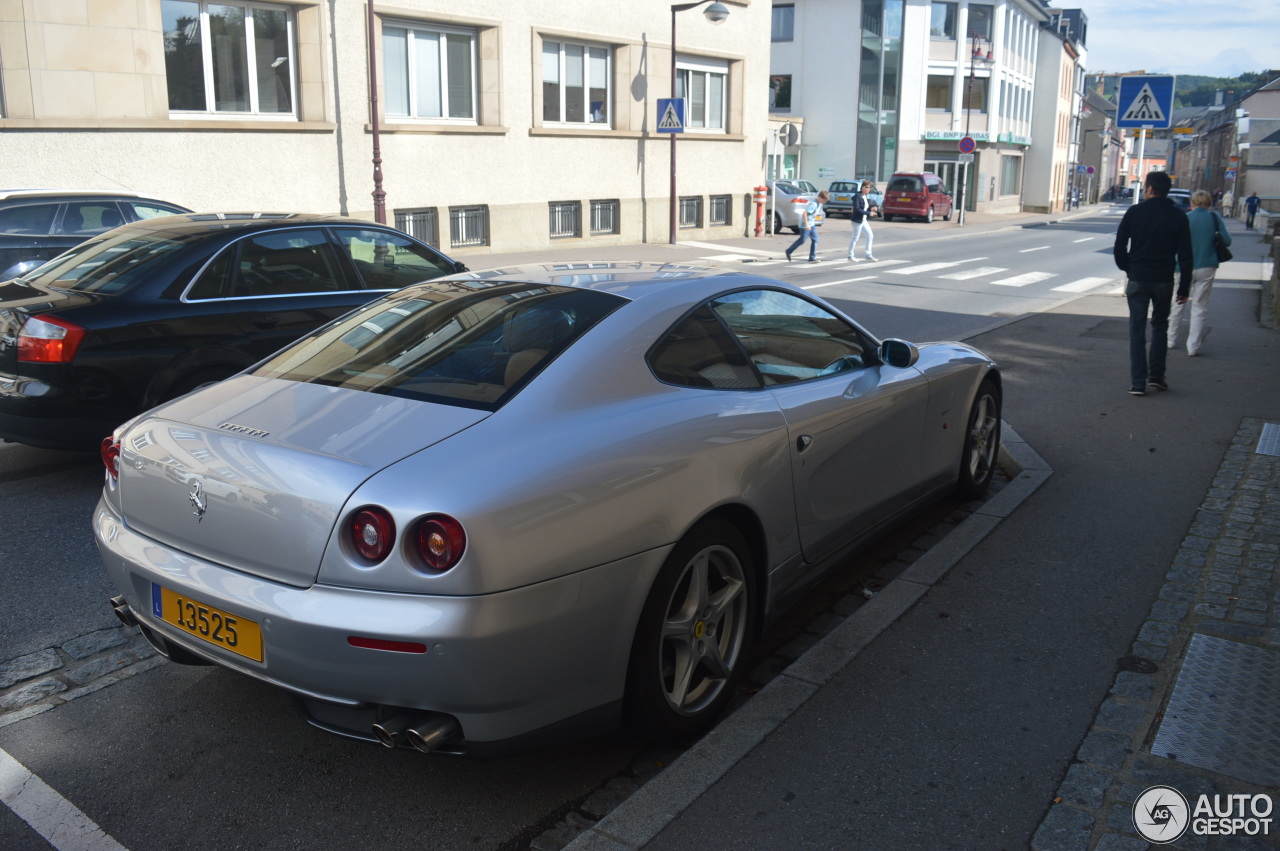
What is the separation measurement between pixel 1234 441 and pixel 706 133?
76.7ft

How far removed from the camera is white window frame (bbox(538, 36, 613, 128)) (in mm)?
24250

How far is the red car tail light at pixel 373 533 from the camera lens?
270cm

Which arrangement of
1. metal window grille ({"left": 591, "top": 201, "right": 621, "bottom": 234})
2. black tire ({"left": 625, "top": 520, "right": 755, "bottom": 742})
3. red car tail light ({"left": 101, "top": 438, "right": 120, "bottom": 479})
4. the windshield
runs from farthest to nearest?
metal window grille ({"left": 591, "top": 201, "right": 621, "bottom": 234}) → the windshield → red car tail light ({"left": 101, "top": 438, "right": 120, "bottom": 479}) → black tire ({"left": 625, "top": 520, "right": 755, "bottom": 742})

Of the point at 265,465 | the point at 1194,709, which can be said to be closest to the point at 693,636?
the point at 265,465

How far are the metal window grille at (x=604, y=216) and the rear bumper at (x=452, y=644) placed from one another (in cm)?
2366

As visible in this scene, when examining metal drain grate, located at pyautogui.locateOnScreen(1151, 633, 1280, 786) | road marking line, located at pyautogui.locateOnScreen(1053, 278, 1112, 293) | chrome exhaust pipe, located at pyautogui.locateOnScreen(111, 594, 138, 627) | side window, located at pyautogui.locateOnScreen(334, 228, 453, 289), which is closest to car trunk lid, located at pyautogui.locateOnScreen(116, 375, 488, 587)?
chrome exhaust pipe, located at pyautogui.locateOnScreen(111, 594, 138, 627)

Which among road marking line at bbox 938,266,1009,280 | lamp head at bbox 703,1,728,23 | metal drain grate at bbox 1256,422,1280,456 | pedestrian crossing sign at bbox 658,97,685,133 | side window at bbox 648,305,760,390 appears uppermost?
lamp head at bbox 703,1,728,23

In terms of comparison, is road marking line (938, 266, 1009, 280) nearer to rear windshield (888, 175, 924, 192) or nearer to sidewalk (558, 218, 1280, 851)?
sidewalk (558, 218, 1280, 851)

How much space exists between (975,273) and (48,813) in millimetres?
21363

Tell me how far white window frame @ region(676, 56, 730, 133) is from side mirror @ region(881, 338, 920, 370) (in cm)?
2437

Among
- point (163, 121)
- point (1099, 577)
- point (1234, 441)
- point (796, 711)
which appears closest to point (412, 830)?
point (796, 711)

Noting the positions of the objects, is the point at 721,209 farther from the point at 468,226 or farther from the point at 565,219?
the point at 468,226

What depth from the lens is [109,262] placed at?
6359mm

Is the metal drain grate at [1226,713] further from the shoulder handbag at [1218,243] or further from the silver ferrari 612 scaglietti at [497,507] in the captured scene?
the shoulder handbag at [1218,243]
